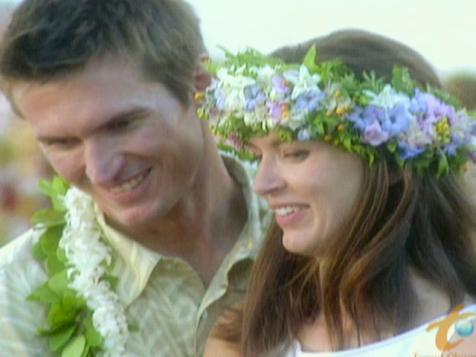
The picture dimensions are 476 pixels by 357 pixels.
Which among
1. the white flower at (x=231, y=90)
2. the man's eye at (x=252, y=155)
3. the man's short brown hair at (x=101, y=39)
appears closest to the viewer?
the white flower at (x=231, y=90)

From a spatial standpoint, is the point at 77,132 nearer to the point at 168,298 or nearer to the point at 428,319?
the point at 168,298

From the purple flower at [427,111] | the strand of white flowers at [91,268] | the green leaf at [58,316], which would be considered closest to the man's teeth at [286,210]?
the purple flower at [427,111]

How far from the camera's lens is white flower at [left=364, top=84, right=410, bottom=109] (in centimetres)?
297

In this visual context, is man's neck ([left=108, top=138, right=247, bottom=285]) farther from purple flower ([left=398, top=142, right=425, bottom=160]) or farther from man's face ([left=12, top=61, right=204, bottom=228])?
purple flower ([left=398, top=142, right=425, bottom=160])

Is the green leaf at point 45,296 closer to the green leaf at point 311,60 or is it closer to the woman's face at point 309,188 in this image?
the woman's face at point 309,188

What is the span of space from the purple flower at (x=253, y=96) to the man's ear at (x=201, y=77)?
58 cm

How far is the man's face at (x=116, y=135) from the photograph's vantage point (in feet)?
11.2

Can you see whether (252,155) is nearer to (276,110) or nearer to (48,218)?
(276,110)

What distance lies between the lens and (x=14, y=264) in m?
3.62

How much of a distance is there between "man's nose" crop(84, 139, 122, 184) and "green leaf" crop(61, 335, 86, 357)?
1.42 feet

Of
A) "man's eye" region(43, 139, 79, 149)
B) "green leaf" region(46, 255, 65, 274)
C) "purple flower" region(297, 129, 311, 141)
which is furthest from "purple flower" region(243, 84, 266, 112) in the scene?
"green leaf" region(46, 255, 65, 274)

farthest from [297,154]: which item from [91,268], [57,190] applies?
[57,190]

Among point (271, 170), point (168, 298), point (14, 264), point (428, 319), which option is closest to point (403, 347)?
point (428, 319)

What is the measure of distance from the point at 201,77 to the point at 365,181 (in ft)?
2.62
